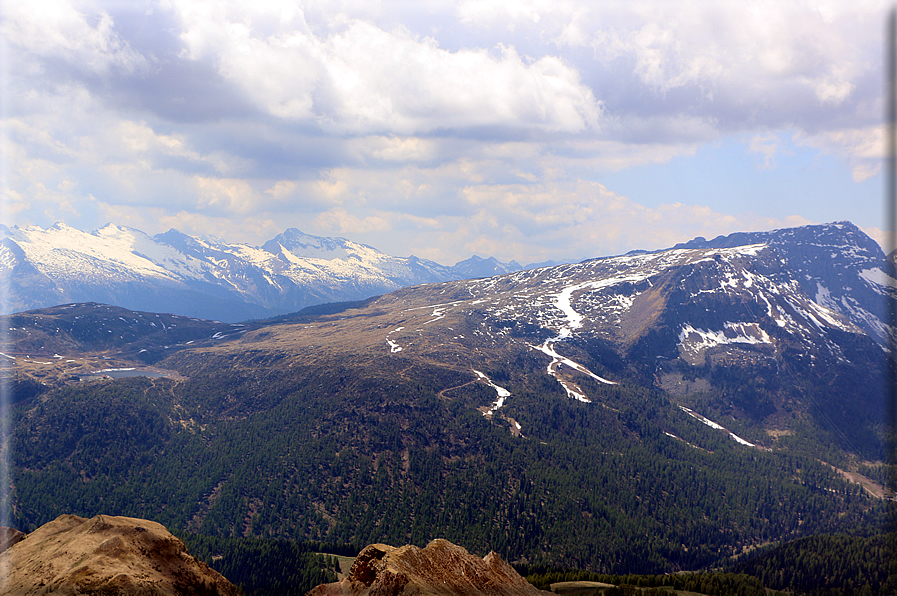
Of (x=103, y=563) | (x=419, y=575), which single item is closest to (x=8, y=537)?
(x=103, y=563)

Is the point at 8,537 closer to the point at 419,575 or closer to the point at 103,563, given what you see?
the point at 103,563

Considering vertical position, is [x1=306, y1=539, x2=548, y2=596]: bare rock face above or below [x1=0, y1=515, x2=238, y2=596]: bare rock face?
below

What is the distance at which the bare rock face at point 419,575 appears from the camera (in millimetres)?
69625

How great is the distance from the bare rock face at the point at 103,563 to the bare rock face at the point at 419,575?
19270 millimetres

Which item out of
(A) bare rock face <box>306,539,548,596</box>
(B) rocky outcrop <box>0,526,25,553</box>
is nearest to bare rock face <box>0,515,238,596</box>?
(B) rocky outcrop <box>0,526,25,553</box>

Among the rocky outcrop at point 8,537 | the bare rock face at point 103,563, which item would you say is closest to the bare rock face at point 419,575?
the bare rock face at point 103,563

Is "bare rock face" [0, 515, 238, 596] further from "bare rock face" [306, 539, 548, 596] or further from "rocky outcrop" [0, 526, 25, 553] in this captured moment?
"bare rock face" [306, 539, 548, 596]

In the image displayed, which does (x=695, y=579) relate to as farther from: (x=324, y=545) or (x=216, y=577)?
(x=216, y=577)

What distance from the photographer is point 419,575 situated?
7425 cm

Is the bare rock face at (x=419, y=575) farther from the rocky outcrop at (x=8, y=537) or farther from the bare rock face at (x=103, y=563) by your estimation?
the rocky outcrop at (x=8, y=537)

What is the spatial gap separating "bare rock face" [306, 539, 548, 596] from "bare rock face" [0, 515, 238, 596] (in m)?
19.3

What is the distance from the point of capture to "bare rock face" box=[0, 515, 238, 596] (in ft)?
220

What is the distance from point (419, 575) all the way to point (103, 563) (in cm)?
4140

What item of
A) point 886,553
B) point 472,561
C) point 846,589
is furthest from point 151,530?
point 886,553
